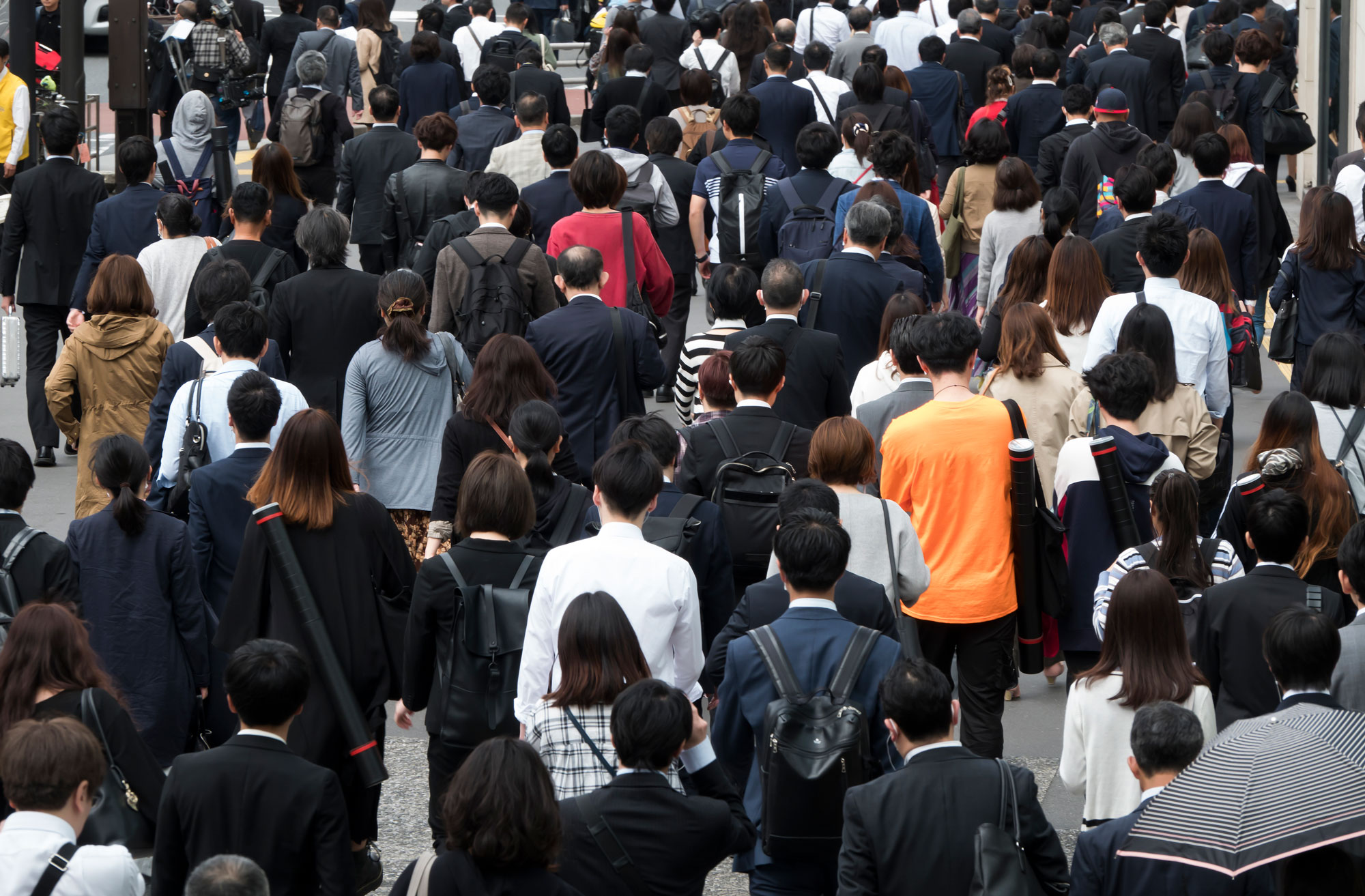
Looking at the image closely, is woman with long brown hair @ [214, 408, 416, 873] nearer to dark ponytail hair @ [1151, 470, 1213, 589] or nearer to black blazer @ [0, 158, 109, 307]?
dark ponytail hair @ [1151, 470, 1213, 589]

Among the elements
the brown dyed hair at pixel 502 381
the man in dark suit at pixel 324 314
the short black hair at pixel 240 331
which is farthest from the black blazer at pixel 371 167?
the brown dyed hair at pixel 502 381

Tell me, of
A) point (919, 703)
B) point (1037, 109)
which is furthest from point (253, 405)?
point (1037, 109)

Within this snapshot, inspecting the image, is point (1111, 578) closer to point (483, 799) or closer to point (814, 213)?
point (483, 799)

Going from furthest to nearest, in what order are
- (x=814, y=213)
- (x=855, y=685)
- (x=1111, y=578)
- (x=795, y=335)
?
(x=814, y=213), (x=795, y=335), (x=1111, y=578), (x=855, y=685)

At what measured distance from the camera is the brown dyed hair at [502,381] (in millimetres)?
6613

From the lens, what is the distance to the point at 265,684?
4254 mm

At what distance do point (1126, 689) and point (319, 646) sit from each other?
95.8 inches

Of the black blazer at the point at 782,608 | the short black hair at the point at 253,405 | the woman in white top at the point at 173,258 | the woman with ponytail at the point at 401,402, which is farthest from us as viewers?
the woman in white top at the point at 173,258

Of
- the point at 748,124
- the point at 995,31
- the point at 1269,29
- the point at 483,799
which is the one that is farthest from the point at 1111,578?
the point at 1269,29

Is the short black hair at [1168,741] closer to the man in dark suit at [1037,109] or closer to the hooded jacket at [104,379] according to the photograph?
the hooded jacket at [104,379]

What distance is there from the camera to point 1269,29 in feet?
56.3

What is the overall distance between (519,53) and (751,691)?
11195mm

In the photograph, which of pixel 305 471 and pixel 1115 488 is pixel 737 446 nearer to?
pixel 1115 488

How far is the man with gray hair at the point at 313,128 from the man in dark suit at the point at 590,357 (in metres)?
5.58
